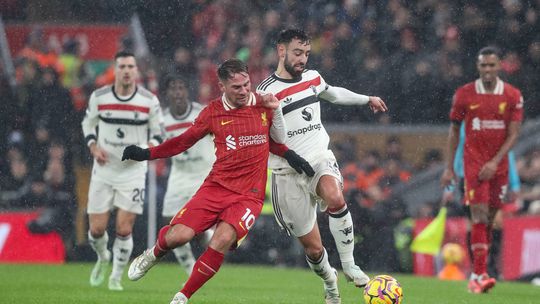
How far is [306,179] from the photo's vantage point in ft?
33.5

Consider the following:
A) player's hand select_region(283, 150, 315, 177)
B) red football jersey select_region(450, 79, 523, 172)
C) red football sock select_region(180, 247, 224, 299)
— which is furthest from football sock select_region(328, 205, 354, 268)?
red football jersey select_region(450, 79, 523, 172)

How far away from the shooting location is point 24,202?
59.2ft

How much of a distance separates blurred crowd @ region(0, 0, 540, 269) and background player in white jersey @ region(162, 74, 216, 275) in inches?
153

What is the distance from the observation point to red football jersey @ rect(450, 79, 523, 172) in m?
13.1

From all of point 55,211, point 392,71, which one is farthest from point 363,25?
point 55,211

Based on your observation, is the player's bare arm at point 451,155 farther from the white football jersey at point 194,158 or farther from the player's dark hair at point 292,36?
the player's dark hair at point 292,36

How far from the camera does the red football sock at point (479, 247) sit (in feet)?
42.1

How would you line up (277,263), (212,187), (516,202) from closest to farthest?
(212,187), (516,202), (277,263)

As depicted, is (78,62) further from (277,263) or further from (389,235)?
(389,235)

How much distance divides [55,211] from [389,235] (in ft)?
16.9

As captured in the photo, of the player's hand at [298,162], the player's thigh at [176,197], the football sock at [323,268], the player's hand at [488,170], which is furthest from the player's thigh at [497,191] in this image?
the player's hand at [298,162]

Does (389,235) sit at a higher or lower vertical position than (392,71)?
lower

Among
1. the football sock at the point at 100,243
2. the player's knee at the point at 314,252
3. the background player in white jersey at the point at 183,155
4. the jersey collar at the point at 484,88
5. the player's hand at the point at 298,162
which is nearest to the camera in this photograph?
the player's hand at the point at 298,162

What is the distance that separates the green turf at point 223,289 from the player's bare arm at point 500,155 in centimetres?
134
